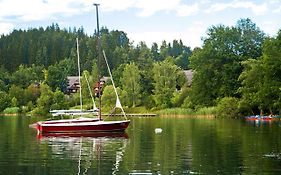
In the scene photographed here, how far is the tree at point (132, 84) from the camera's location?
11046 centimetres

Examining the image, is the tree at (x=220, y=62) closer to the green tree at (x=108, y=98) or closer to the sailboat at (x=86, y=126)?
the green tree at (x=108, y=98)

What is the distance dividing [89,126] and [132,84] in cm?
5952

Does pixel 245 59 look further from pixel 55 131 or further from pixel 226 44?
pixel 55 131

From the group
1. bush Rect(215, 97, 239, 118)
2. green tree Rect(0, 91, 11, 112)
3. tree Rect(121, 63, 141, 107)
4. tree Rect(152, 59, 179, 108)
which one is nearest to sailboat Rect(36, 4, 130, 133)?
bush Rect(215, 97, 239, 118)

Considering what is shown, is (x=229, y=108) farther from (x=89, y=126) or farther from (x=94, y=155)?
(x=94, y=155)

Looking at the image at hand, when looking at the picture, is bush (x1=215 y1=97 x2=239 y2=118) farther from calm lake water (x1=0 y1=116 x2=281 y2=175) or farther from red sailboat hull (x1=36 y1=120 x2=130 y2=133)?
calm lake water (x1=0 y1=116 x2=281 y2=175)

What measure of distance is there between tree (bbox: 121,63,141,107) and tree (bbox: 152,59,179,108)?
4.20 metres

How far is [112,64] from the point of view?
16875cm

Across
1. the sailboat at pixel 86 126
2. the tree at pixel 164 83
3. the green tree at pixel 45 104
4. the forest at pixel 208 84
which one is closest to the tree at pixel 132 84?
the forest at pixel 208 84

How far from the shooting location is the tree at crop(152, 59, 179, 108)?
105812 mm

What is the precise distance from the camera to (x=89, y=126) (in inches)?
2064

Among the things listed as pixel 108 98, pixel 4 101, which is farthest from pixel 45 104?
pixel 4 101

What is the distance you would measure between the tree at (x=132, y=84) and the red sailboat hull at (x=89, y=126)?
186 feet

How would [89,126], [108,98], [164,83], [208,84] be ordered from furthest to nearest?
[108,98] < [164,83] < [208,84] < [89,126]
